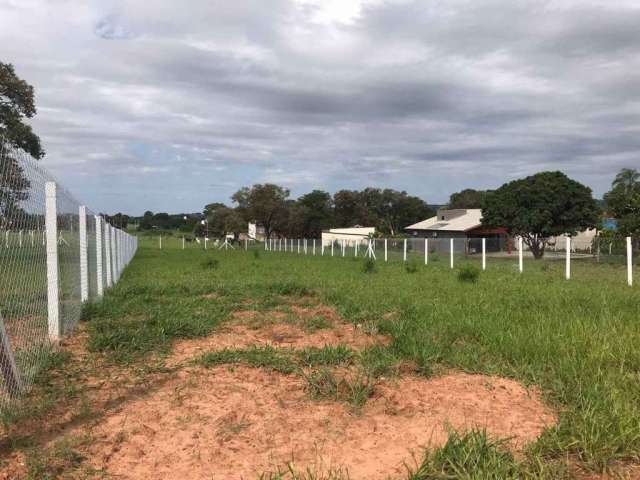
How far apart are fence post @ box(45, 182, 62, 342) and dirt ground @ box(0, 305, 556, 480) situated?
139 cm

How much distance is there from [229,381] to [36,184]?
2.22m

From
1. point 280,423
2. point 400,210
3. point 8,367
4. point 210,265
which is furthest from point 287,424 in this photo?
point 400,210

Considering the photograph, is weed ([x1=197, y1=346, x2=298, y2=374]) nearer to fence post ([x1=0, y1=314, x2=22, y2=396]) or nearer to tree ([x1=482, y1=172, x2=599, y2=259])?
fence post ([x1=0, y1=314, x2=22, y2=396])

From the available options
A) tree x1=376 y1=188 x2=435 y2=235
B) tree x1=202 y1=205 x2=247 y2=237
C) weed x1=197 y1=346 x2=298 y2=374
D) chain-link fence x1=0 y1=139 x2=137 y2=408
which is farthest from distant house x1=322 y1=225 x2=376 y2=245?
weed x1=197 y1=346 x2=298 y2=374

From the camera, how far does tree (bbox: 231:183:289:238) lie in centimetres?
5919

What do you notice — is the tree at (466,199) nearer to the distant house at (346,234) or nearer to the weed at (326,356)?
the distant house at (346,234)

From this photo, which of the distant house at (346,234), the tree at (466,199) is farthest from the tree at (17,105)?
the tree at (466,199)

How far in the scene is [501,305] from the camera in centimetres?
769

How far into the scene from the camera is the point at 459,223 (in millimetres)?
56781

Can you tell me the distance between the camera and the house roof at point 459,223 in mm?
54094

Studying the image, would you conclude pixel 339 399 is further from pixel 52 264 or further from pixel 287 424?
pixel 52 264

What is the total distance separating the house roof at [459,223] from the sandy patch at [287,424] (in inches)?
1992

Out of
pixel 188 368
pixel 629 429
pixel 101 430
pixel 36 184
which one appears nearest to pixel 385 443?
pixel 629 429

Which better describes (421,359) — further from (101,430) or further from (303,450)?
(101,430)
